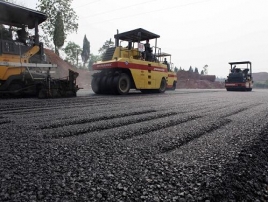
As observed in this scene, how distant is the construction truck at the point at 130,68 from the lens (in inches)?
325

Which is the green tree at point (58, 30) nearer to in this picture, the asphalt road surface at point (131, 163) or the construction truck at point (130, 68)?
the construction truck at point (130, 68)

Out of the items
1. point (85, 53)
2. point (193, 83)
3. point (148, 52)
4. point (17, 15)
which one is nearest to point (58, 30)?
point (148, 52)

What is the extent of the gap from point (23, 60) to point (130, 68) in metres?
3.90

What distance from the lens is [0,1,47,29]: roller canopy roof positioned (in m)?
5.58

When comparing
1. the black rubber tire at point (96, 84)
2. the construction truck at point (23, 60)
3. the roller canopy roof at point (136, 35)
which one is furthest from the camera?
the roller canopy roof at point (136, 35)

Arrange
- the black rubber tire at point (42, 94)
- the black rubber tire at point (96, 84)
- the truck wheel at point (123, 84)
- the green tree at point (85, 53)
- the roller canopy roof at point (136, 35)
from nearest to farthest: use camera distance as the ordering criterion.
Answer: the black rubber tire at point (42, 94)
the truck wheel at point (123, 84)
the black rubber tire at point (96, 84)
the roller canopy roof at point (136, 35)
the green tree at point (85, 53)

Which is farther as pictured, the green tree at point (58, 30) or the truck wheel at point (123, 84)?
the green tree at point (58, 30)

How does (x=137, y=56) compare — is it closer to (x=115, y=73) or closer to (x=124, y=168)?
(x=115, y=73)

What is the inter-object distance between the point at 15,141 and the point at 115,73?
256 inches

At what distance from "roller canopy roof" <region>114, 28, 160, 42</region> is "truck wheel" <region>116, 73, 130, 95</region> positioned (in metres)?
2.14

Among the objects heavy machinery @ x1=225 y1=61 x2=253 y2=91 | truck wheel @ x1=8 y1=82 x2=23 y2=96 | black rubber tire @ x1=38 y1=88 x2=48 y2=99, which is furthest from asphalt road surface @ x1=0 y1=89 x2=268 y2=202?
heavy machinery @ x1=225 y1=61 x2=253 y2=91

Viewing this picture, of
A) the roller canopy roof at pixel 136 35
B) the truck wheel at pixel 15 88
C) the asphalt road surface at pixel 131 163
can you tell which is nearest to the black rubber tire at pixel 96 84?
the roller canopy roof at pixel 136 35

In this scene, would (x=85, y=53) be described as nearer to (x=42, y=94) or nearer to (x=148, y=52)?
(x=148, y=52)

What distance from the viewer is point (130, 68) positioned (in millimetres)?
8430
